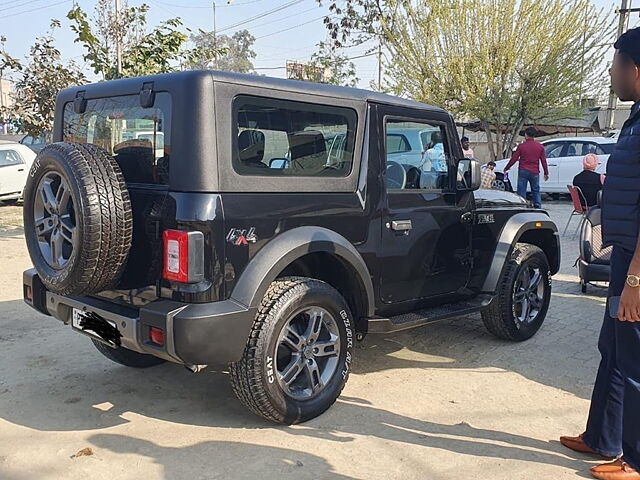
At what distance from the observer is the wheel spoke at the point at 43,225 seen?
3.38 meters

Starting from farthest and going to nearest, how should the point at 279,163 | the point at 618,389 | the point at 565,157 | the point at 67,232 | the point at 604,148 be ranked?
the point at 565,157 < the point at 604,148 < the point at 279,163 < the point at 67,232 < the point at 618,389

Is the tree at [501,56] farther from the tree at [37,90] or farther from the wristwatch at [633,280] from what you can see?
the wristwatch at [633,280]

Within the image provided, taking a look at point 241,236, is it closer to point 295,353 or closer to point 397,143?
point 295,353

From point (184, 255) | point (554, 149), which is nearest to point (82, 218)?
point (184, 255)

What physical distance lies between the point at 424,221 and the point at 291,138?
47.8 inches

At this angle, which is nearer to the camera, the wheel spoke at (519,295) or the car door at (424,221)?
the car door at (424,221)

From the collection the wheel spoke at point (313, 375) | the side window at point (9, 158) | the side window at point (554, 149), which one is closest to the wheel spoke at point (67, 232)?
the wheel spoke at point (313, 375)

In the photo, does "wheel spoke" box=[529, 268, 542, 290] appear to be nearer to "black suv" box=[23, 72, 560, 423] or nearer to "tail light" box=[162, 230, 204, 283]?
"black suv" box=[23, 72, 560, 423]

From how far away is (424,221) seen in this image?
14.1 ft

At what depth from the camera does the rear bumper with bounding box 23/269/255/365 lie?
304 centimetres

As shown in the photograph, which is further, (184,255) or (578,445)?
(578,445)

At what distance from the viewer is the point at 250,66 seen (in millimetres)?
62812

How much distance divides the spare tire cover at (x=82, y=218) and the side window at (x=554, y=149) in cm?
1492

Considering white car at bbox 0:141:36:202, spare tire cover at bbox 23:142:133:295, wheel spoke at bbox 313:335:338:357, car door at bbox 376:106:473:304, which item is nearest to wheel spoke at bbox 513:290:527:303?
car door at bbox 376:106:473:304
